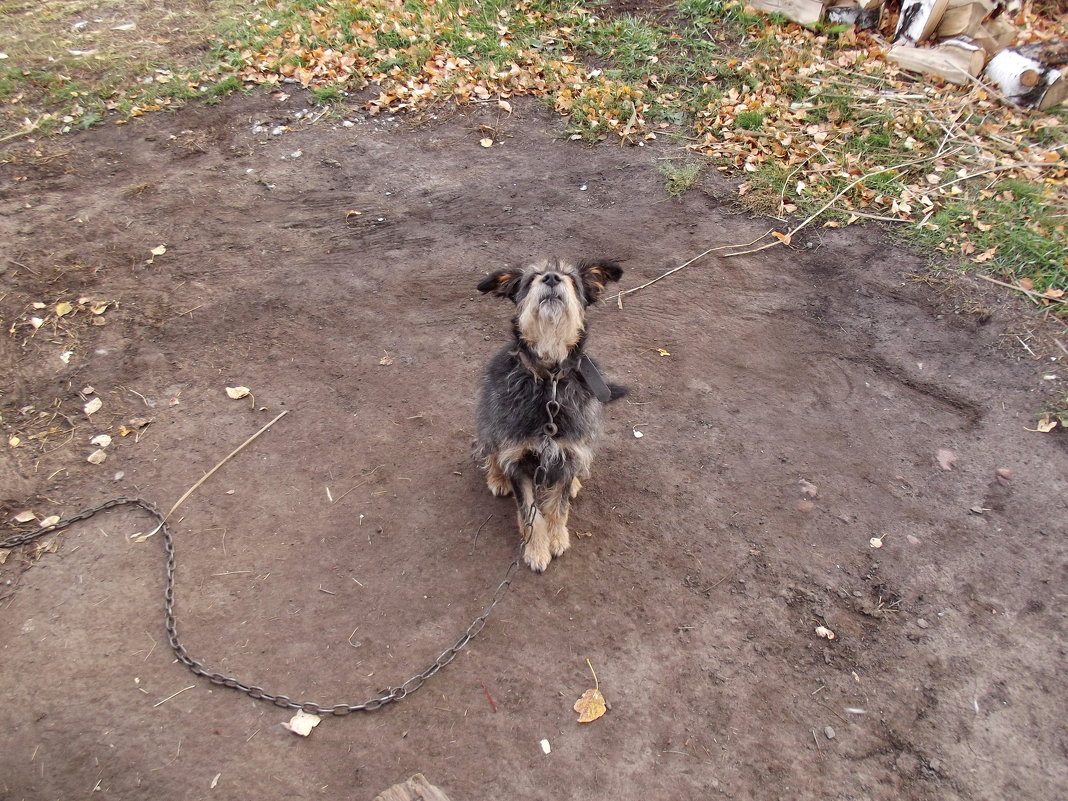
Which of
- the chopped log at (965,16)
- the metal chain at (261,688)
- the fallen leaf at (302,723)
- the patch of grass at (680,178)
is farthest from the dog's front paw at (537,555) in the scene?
the chopped log at (965,16)

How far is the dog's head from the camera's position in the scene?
3859 mm

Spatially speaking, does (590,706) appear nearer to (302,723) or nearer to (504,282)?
(302,723)

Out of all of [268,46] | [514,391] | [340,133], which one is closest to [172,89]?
[268,46]

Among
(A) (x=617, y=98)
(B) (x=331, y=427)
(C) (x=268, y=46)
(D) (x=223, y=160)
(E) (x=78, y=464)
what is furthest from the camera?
(C) (x=268, y=46)

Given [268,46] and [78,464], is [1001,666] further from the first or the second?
[268,46]

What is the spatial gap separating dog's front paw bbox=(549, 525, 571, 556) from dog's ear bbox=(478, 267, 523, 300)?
174 centimetres

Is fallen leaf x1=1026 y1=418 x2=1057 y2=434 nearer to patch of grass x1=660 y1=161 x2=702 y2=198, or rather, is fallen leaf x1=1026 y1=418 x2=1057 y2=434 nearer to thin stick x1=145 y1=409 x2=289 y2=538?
patch of grass x1=660 y1=161 x2=702 y2=198

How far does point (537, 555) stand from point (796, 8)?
980 centimetres

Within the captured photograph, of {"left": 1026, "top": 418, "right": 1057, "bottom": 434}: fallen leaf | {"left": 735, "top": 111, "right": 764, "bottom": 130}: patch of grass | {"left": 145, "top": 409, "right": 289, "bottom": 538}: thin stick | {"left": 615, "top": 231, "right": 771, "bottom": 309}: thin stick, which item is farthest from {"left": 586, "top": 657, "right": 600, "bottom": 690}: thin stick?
{"left": 735, "top": 111, "right": 764, "bottom": 130}: patch of grass

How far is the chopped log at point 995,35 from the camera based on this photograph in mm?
8914

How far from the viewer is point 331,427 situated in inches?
222

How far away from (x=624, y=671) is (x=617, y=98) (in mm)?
7848

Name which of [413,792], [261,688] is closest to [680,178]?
[261,688]

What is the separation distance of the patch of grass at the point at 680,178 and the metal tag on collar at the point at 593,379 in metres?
4.71
